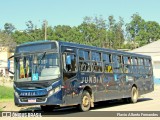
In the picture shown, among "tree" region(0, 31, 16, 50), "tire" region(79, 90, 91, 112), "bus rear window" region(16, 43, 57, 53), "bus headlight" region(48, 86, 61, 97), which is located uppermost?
"tree" region(0, 31, 16, 50)

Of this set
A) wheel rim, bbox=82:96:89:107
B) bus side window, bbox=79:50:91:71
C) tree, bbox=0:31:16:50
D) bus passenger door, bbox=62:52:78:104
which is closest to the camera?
bus passenger door, bbox=62:52:78:104

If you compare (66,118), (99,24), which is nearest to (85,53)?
(66,118)

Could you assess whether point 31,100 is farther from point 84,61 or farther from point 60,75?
point 84,61

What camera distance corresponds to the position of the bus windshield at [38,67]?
15.7 metres

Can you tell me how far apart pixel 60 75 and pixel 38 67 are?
985 millimetres

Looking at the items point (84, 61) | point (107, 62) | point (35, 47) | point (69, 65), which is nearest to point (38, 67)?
point (35, 47)

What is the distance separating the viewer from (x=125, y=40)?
119375 millimetres

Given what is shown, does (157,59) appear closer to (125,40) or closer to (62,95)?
(62,95)

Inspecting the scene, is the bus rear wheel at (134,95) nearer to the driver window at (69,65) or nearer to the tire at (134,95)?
the tire at (134,95)

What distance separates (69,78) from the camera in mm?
16266

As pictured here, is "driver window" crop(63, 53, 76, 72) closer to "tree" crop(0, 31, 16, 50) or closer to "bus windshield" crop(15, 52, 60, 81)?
"bus windshield" crop(15, 52, 60, 81)

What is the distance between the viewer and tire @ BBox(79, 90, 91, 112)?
17.0m

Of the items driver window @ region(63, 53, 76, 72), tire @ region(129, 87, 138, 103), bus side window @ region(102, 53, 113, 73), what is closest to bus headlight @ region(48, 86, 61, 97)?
driver window @ region(63, 53, 76, 72)

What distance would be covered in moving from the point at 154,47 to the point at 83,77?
50220 mm
